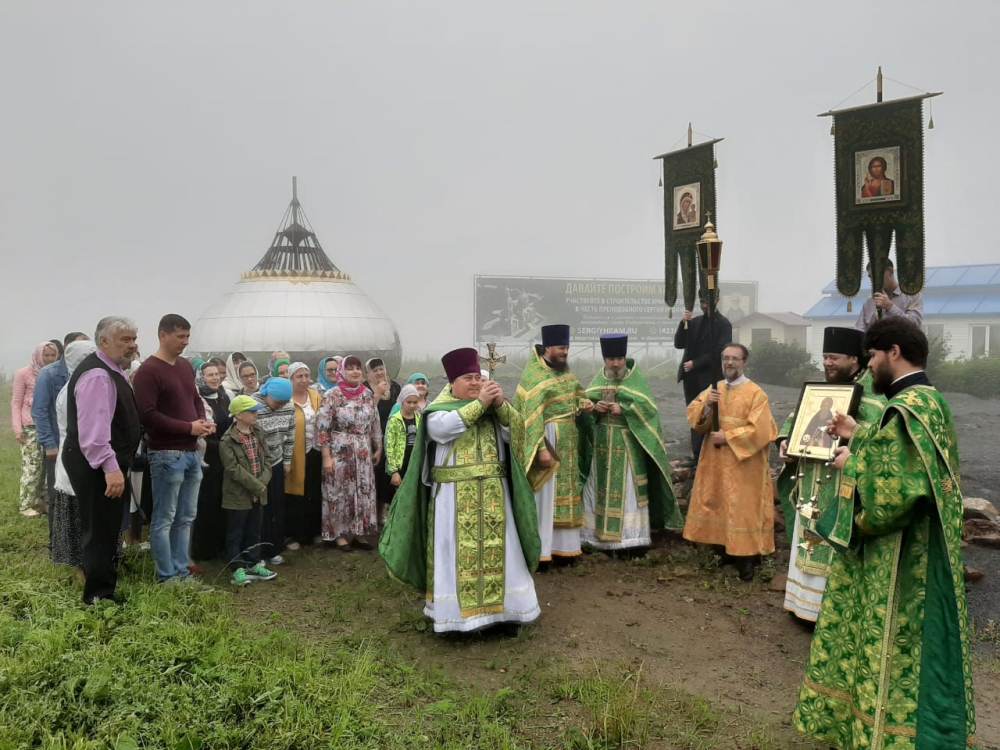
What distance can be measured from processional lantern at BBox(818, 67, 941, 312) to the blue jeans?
5.99m

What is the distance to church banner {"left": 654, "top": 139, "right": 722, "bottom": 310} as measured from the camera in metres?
8.43

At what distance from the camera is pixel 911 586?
3031 mm

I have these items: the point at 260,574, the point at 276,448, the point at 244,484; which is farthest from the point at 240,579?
the point at 276,448

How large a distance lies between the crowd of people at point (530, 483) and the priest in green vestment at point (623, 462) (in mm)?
20

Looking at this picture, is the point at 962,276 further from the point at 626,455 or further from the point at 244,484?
the point at 244,484

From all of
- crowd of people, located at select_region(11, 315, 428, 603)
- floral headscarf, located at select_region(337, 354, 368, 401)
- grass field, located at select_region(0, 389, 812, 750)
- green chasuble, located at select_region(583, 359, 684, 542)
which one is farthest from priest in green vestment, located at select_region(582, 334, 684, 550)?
floral headscarf, located at select_region(337, 354, 368, 401)

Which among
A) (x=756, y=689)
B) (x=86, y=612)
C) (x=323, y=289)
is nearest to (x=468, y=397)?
(x=756, y=689)

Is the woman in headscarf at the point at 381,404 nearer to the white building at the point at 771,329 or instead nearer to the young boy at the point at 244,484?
the young boy at the point at 244,484

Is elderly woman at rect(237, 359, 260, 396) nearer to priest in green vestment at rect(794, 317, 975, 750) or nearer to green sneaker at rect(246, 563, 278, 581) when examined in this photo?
green sneaker at rect(246, 563, 278, 581)

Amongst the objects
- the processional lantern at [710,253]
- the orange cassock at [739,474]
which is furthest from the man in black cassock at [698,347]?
the processional lantern at [710,253]

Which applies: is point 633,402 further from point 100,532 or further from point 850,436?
point 100,532

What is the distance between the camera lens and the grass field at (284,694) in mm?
3602

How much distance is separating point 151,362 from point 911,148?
6.64 metres

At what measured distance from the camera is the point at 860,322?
22.4 ft
